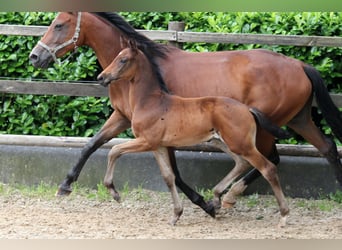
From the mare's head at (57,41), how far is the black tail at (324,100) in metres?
2.05

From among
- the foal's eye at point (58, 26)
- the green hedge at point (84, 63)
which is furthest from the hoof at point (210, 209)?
the foal's eye at point (58, 26)

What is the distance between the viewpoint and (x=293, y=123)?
17.4 ft

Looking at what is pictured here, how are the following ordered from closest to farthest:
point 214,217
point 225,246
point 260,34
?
1. point 225,246
2. point 214,217
3. point 260,34

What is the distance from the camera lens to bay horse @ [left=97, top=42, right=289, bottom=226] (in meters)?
4.50

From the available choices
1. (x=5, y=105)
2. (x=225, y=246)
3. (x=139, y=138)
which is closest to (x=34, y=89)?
(x=5, y=105)

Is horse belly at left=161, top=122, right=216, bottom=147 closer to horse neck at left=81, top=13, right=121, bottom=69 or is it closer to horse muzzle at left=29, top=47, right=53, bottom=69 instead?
horse neck at left=81, top=13, right=121, bottom=69

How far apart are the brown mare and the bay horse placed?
0.31 meters

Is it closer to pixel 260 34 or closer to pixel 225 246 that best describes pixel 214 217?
pixel 260 34

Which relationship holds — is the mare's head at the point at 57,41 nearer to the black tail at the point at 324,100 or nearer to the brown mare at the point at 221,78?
the brown mare at the point at 221,78

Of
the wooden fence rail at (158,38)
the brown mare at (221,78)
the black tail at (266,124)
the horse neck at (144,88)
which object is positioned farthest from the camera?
the wooden fence rail at (158,38)

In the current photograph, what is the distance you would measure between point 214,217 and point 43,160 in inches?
82.9

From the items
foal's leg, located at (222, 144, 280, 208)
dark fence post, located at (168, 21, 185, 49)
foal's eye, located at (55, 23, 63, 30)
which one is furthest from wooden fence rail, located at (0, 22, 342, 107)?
foal's leg, located at (222, 144, 280, 208)

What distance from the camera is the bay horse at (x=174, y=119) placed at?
4.50 m

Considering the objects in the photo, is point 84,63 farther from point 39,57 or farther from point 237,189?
point 237,189
